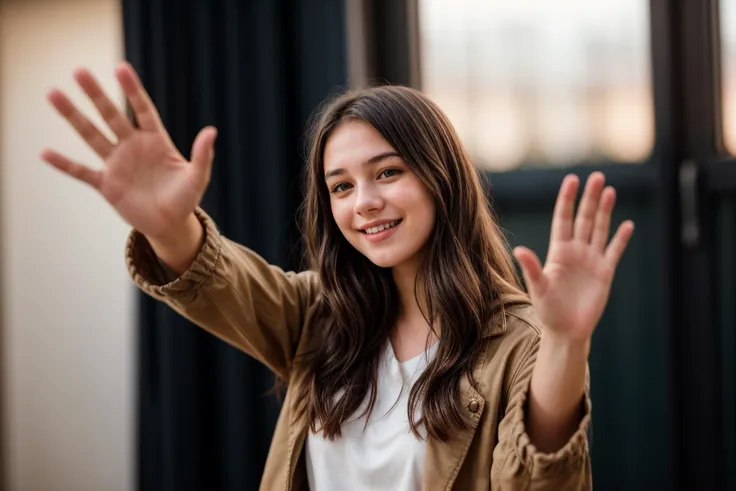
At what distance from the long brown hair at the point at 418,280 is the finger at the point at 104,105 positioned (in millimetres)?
354

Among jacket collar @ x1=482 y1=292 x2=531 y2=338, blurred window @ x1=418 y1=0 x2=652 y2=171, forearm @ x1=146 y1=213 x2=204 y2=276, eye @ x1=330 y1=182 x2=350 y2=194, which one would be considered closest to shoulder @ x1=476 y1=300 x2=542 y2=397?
jacket collar @ x1=482 y1=292 x2=531 y2=338

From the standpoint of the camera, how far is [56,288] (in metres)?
2.84

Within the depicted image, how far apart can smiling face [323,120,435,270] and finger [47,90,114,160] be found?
0.37m

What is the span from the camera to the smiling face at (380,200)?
4.35ft

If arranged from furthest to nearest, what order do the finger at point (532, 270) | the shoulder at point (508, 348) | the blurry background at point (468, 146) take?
the blurry background at point (468, 146), the shoulder at point (508, 348), the finger at point (532, 270)

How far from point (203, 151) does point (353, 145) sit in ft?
0.92

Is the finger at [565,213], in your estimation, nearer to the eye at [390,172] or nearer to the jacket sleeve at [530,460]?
the jacket sleeve at [530,460]

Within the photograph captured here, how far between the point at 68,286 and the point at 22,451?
23.4 inches

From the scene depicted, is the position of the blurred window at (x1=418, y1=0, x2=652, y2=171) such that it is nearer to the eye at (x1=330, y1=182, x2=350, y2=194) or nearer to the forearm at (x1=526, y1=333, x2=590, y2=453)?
the eye at (x1=330, y1=182, x2=350, y2=194)

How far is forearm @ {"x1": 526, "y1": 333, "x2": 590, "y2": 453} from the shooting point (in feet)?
3.44

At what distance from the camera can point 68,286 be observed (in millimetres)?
2830

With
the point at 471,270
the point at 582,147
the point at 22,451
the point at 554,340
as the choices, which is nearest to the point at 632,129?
the point at 582,147

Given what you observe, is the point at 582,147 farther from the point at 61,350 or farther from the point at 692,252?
the point at 61,350

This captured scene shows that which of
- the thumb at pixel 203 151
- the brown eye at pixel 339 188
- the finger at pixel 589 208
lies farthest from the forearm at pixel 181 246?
the finger at pixel 589 208
